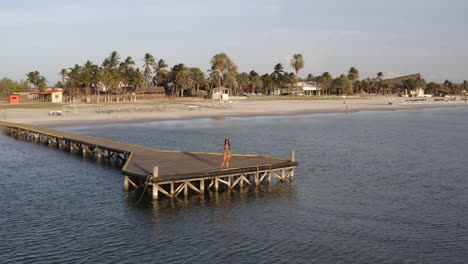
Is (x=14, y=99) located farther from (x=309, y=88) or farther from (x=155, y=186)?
(x=309, y=88)

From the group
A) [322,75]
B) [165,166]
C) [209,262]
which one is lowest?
[209,262]

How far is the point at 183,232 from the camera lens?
21.8 meters

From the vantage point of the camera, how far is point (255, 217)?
24.2 m

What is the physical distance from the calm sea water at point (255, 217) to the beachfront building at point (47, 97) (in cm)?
8521

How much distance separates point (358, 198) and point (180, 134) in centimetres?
3782

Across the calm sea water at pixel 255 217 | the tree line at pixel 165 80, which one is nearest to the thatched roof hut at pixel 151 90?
the tree line at pixel 165 80

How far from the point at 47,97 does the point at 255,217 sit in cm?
11539

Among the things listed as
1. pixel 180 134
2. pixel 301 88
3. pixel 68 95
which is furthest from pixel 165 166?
pixel 301 88

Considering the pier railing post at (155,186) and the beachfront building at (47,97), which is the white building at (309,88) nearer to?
the beachfront building at (47,97)

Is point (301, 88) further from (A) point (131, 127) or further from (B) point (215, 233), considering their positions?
(B) point (215, 233)

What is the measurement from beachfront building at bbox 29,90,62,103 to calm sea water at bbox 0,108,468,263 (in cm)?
8521

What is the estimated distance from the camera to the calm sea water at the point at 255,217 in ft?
63.4

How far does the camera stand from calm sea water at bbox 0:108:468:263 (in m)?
19.3

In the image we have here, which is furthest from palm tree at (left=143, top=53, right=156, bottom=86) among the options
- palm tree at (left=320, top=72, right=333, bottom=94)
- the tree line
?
palm tree at (left=320, top=72, right=333, bottom=94)
